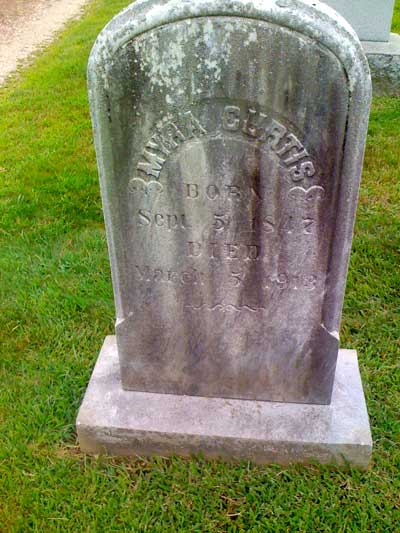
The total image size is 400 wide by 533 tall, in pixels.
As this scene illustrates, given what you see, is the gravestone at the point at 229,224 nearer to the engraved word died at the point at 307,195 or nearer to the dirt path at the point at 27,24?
the engraved word died at the point at 307,195

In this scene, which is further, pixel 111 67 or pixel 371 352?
pixel 371 352

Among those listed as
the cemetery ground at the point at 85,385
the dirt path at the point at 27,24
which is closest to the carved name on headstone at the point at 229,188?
the cemetery ground at the point at 85,385

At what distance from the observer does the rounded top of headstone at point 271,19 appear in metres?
1.69

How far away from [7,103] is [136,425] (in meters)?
5.09

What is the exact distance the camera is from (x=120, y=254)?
222cm

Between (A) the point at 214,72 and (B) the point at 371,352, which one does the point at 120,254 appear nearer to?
(A) the point at 214,72

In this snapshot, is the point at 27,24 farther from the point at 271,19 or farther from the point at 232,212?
the point at 271,19

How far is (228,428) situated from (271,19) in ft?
5.20

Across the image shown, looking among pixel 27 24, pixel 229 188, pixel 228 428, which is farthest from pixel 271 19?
pixel 27 24

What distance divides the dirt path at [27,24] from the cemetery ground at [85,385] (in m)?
4.29

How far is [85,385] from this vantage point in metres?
2.81

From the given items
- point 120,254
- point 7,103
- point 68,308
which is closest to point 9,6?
point 7,103

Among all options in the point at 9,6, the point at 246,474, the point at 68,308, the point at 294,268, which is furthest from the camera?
the point at 9,6

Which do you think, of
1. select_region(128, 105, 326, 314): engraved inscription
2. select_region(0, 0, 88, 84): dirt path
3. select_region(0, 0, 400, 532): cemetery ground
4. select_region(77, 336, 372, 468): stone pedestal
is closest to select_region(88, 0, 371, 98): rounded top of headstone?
select_region(128, 105, 326, 314): engraved inscription
